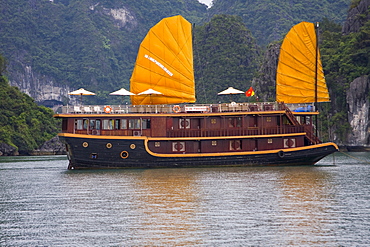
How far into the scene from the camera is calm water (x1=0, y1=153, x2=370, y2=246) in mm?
14695

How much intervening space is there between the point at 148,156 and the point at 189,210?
12700mm

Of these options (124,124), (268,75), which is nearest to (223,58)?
(268,75)

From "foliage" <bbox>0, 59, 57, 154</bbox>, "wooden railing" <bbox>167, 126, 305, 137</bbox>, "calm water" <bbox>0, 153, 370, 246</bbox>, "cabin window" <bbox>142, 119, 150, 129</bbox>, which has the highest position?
"foliage" <bbox>0, 59, 57, 154</bbox>

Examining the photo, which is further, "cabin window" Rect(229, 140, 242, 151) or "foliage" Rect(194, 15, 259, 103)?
"foliage" Rect(194, 15, 259, 103)

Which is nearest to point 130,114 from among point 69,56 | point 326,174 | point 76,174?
point 76,174

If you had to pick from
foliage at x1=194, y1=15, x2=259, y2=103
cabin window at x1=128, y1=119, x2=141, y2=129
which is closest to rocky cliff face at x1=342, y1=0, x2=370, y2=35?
foliage at x1=194, y1=15, x2=259, y2=103

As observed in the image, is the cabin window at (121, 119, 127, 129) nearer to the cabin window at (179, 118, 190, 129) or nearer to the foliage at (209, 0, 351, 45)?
the cabin window at (179, 118, 190, 129)

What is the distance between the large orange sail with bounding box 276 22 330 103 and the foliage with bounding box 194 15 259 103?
53.0 metres

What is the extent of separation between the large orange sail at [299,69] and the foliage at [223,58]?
5299 cm

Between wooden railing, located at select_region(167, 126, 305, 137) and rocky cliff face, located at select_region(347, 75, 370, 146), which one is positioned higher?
rocky cliff face, located at select_region(347, 75, 370, 146)

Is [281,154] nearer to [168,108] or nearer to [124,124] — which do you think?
[168,108]

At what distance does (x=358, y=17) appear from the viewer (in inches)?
2512

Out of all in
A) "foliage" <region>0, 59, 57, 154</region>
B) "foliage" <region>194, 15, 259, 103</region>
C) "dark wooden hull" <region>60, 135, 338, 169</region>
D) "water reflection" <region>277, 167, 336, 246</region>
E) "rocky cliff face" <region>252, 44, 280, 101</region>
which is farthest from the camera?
"foliage" <region>194, 15, 259, 103</region>

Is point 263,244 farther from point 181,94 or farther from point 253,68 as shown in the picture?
point 253,68
